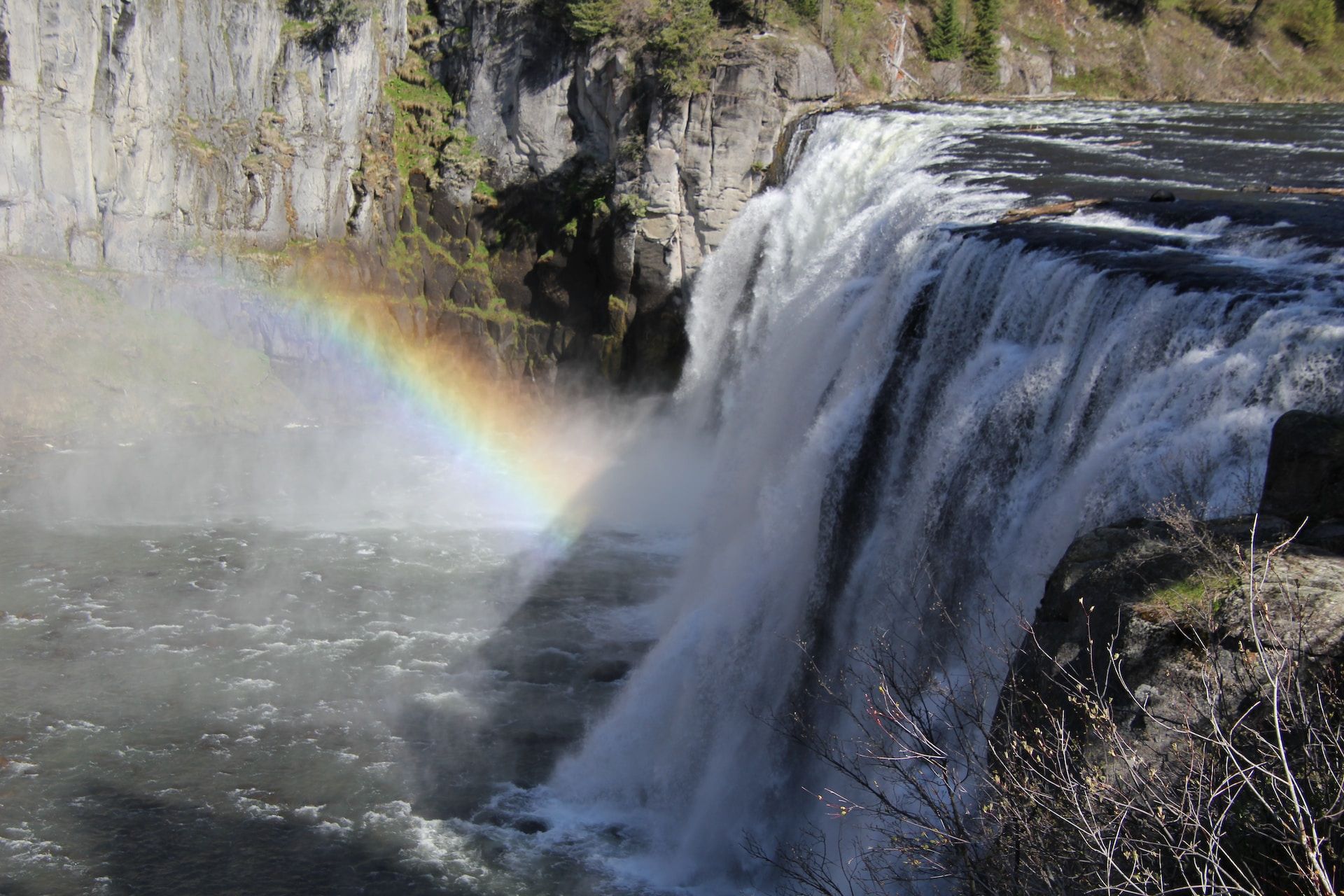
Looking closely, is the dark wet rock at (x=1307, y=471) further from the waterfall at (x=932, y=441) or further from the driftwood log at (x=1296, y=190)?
the driftwood log at (x=1296, y=190)

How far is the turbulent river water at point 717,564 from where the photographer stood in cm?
1105

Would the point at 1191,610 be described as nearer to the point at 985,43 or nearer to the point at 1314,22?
the point at 985,43

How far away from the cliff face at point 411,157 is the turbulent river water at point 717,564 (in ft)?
11.1

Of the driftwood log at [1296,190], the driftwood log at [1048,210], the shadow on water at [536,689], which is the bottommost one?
the shadow on water at [536,689]

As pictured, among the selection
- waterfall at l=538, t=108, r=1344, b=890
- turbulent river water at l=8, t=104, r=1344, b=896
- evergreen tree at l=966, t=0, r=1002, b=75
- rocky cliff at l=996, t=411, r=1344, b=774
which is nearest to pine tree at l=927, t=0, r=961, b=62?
evergreen tree at l=966, t=0, r=1002, b=75

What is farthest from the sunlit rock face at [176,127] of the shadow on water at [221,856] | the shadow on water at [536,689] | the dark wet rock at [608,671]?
the shadow on water at [221,856]

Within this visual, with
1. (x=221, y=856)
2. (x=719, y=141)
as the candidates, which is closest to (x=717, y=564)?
(x=221, y=856)

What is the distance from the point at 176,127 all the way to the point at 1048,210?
2096 centimetres

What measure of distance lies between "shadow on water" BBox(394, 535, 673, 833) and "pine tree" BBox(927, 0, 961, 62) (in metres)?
17.9

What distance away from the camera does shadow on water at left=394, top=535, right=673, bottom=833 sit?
14258mm

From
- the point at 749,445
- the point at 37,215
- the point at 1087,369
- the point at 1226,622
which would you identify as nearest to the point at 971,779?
the point at 1226,622

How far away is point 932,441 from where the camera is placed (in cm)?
1302

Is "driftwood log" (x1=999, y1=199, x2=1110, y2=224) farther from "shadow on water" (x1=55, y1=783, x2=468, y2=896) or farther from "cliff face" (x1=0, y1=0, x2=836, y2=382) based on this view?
"shadow on water" (x1=55, y1=783, x2=468, y2=896)

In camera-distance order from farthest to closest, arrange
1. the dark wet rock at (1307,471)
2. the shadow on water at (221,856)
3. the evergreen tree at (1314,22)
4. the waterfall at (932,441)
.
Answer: the evergreen tree at (1314,22) < the shadow on water at (221,856) < the waterfall at (932,441) < the dark wet rock at (1307,471)
